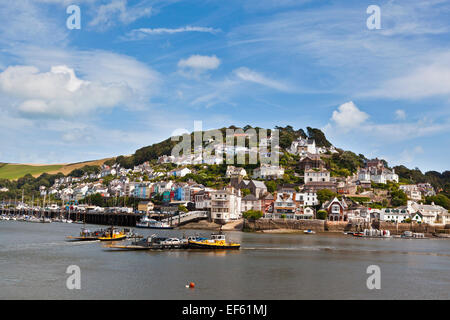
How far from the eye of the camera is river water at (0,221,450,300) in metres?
29.0

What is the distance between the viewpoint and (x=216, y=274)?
35406 mm

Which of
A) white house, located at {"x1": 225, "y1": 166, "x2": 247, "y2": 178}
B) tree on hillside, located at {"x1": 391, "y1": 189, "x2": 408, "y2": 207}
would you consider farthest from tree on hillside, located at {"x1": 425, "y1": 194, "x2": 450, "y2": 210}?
white house, located at {"x1": 225, "y1": 166, "x2": 247, "y2": 178}

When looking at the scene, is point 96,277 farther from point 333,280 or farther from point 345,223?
point 345,223

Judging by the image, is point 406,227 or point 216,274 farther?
point 406,227

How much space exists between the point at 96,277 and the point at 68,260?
9459 millimetres

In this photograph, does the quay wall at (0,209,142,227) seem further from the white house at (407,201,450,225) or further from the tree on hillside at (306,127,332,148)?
the tree on hillside at (306,127,332,148)

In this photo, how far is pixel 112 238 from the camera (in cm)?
6188

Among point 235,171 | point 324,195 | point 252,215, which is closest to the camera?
point 252,215
